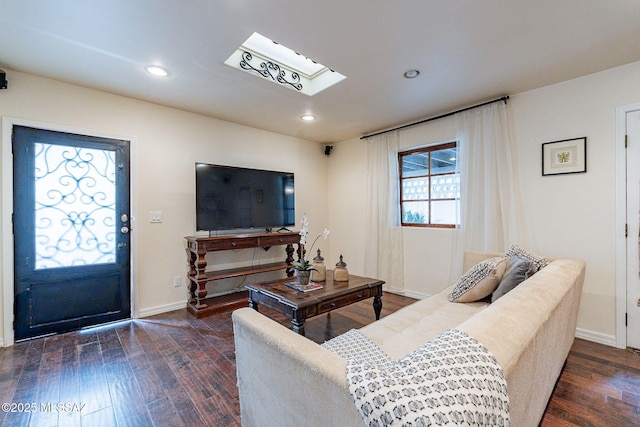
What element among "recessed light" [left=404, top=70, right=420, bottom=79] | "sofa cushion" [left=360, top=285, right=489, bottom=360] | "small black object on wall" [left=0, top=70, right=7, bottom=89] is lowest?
"sofa cushion" [left=360, top=285, right=489, bottom=360]

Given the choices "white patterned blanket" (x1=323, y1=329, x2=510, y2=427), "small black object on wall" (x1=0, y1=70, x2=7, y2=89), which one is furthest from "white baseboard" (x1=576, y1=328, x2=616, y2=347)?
"small black object on wall" (x1=0, y1=70, x2=7, y2=89)

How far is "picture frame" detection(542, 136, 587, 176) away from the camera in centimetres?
255

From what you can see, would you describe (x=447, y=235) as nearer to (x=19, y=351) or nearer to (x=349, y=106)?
(x=349, y=106)

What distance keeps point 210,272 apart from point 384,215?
8.04 ft

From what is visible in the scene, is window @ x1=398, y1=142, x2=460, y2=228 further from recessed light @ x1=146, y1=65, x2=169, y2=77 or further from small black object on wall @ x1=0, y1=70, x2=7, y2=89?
small black object on wall @ x1=0, y1=70, x2=7, y2=89

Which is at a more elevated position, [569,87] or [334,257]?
[569,87]

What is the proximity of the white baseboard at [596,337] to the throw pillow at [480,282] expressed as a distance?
1.26 metres

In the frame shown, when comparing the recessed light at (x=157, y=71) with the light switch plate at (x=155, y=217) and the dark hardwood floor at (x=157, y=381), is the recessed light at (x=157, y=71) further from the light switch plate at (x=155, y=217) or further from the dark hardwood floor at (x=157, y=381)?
the dark hardwood floor at (x=157, y=381)

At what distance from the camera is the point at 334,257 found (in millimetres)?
4930

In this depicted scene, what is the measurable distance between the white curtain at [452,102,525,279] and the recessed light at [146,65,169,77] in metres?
3.05

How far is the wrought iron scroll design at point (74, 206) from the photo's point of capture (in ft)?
8.53

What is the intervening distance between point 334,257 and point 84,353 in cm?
342

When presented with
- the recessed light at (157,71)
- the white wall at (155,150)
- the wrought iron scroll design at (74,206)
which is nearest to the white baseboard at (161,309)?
the white wall at (155,150)

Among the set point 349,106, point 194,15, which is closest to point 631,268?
point 349,106
